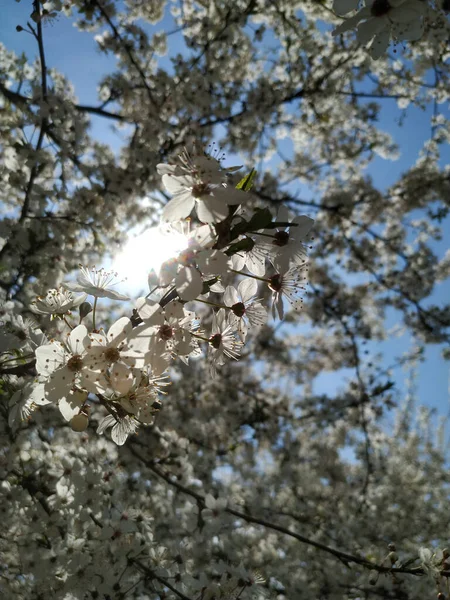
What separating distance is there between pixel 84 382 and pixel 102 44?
16.6ft

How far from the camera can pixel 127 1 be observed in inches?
223

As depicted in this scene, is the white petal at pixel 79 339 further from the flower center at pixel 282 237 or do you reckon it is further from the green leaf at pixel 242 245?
the flower center at pixel 282 237

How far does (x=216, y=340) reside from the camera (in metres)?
1.58

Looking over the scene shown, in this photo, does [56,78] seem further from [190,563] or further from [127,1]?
[190,563]

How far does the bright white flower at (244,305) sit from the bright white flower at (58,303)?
1.76ft

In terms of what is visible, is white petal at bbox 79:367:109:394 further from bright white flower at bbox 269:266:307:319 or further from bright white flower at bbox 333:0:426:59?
bright white flower at bbox 333:0:426:59

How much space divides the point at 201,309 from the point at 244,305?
6406 mm

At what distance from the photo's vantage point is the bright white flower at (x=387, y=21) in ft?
5.39

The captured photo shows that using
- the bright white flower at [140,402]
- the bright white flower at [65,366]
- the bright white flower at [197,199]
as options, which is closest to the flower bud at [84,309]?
the bright white flower at [65,366]

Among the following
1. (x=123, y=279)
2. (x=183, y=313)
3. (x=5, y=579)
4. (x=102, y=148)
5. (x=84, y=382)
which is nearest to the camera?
(x=84, y=382)

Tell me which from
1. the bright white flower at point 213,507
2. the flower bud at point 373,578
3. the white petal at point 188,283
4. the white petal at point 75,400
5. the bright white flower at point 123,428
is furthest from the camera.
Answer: the bright white flower at point 213,507

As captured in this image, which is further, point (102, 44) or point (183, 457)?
point (102, 44)

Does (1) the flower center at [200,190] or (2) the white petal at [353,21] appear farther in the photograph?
(2) the white petal at [353,21]

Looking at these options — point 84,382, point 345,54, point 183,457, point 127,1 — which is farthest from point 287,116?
point 84,382
